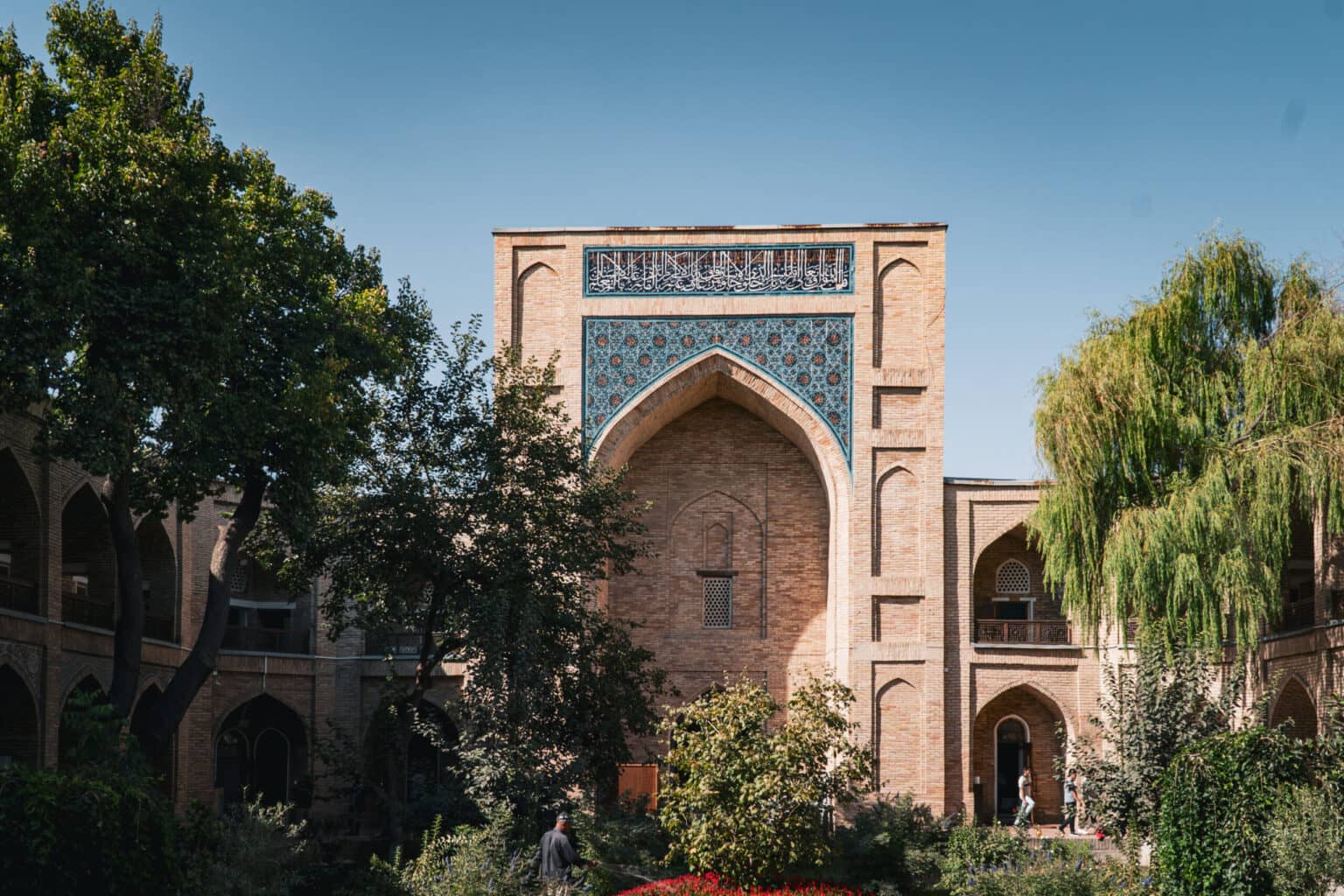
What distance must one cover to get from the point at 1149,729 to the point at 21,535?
1267 centimetres

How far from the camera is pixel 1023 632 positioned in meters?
22.7

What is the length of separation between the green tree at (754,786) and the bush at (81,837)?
15.2 ft

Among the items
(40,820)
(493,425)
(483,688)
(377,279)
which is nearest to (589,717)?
(483,688)

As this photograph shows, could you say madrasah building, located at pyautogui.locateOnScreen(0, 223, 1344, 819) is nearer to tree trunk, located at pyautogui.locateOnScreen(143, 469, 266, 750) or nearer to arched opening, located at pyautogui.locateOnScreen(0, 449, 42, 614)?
arched opening, located at pyautogui.locateOnScreen(0, 449, 42, 614)

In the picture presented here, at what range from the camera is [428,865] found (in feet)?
43.3

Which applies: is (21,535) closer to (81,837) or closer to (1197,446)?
(81,837)

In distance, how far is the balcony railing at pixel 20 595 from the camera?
16547mm

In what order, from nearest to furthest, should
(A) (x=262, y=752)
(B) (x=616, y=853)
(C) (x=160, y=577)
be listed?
(B) (x=616, y=853)
(C) (x=160, y=577)
(A) (x=262, y=752)

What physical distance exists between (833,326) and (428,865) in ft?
38.2

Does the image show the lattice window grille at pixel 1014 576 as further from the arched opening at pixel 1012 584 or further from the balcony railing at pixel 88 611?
the balcony railing at pixel 88 611

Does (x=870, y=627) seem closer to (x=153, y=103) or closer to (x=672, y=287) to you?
(x=672, y=287)

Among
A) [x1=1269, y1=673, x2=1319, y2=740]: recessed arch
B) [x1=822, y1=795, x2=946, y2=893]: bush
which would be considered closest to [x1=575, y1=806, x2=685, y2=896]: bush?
[x1=822, y1=795, x2=946, y2=893]: bush

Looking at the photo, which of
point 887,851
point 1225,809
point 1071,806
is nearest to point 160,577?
point 887,851

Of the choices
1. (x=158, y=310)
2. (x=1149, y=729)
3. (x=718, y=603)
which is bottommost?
(x=1149, y=729)
